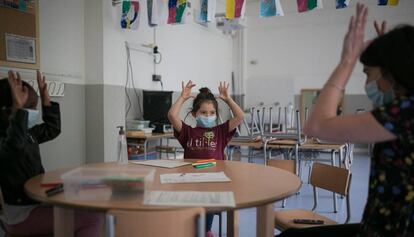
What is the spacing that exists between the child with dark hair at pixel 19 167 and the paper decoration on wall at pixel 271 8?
295 centimetres

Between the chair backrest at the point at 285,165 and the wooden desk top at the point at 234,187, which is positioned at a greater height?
the wooden desk top at the point at 234,187

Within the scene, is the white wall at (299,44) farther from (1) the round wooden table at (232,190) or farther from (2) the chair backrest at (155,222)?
(2) the chair backrest at (155,222)

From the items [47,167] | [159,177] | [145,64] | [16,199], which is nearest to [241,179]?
[159,177]

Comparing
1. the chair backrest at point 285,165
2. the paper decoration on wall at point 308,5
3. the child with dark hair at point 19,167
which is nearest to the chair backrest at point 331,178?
the chair backrest at point 285,165

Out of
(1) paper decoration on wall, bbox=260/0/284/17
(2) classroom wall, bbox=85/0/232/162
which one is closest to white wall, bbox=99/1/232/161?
(2) classroom wall, bbox=85/0/232/162

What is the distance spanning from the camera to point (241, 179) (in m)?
1.69

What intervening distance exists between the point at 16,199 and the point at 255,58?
7.68m

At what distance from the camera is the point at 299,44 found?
8305 millimetres

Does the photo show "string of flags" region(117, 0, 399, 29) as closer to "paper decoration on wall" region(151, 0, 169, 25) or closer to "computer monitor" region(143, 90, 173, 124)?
"paper decoration on wall" region(151, 0, 169, 25)

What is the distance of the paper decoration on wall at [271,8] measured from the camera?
12.9 feet

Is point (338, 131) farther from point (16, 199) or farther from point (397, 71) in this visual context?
point (16, 199)

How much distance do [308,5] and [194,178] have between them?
2797mm

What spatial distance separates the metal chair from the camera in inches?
78.2

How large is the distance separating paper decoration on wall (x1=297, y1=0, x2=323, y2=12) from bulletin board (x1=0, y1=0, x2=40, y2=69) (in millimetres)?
2757
